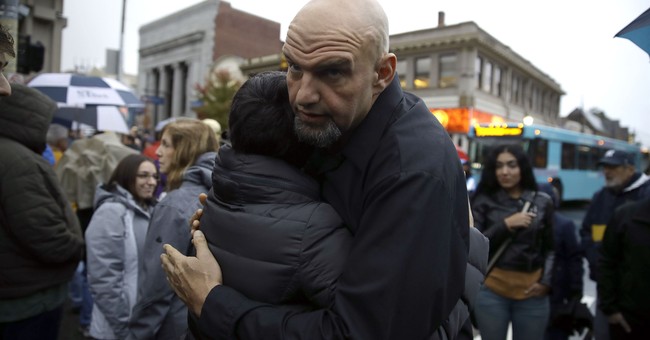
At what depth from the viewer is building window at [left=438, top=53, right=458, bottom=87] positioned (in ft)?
84.9

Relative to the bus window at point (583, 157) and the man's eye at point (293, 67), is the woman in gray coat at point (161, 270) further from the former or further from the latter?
the bus window at point (583, 157)

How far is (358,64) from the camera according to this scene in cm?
132

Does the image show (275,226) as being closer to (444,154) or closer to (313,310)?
(313,310)

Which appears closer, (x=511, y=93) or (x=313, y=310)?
(x=313, y=310)

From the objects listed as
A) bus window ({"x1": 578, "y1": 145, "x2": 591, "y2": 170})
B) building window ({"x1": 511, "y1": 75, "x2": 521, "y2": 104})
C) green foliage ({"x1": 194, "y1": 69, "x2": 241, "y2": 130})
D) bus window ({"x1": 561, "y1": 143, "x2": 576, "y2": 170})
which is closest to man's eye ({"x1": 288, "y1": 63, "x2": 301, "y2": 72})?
bus window ({"x1": 561, "y1": 143, "x2": 576, "y2": 170})

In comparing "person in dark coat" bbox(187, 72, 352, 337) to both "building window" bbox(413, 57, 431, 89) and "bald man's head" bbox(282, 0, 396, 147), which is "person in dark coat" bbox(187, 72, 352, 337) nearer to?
"bald man's head" bbox(282, 0, 396, 147)

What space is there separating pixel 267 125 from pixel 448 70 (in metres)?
26.5

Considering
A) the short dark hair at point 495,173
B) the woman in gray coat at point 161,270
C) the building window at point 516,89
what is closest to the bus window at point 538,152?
the short dark hair at point 495,173

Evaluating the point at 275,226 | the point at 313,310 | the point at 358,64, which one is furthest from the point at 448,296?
the point at 358,64

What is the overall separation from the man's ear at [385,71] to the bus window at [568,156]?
1895 cm

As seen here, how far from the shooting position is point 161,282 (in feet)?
8.74

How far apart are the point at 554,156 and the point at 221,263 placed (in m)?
18.4

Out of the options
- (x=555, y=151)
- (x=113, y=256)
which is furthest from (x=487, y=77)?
(x=113, y=256)

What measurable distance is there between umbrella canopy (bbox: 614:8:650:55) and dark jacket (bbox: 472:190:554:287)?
182cm
